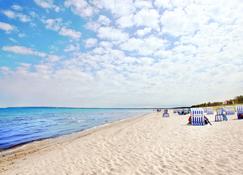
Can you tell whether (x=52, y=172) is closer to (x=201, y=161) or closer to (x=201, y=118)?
(x=201, y=161)

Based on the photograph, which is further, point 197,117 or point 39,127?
point 39,127

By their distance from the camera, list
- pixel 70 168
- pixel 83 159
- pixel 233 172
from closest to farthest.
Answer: pixel 233 172 < pixel 70 168 < pixel 83 159

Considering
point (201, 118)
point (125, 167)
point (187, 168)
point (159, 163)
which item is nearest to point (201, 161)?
point (187, 168)

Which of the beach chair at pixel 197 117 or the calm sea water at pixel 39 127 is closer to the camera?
the beach chair at pixel 197 117

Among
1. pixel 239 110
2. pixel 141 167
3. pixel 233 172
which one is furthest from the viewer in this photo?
pixel 239 110

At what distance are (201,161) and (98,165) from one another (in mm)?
3222

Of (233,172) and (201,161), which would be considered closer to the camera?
(233,172)

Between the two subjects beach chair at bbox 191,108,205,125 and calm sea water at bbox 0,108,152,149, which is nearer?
beach chair at bbox 191,108,205,125

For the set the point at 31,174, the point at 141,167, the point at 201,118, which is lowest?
the point at 31,174

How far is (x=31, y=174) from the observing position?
259 inches

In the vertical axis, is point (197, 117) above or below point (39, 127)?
above

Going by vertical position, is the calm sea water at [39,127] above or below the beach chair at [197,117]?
below

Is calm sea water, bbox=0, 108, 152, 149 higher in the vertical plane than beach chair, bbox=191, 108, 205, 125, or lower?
lower

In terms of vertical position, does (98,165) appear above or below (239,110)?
below
